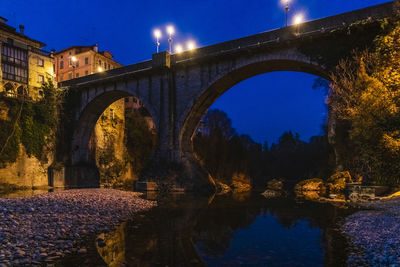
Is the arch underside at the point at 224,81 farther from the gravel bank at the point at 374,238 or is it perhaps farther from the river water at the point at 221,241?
the gravel bank at the point at 374,238

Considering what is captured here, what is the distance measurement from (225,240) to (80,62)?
4963 cm

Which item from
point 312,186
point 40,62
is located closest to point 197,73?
point 312,186

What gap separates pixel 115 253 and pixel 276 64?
61.5ft

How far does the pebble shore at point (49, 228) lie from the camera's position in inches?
231

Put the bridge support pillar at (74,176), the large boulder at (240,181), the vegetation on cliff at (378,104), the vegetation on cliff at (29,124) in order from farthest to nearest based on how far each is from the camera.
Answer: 1. the large boulder at (240,181)
2. the bridge support pillar at (74,176)
3. the vegetation on cliff at (29,124)
4. the vegetation on cliff at (378,104)

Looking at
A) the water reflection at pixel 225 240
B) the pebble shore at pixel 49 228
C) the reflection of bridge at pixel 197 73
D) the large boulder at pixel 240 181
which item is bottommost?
the large boulder at pixel 240 181

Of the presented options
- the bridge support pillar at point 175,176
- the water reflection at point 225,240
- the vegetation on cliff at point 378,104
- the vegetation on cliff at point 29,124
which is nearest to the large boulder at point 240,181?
the bridge support pillar at point 175,176

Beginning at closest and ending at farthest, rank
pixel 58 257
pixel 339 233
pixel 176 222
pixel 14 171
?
pixel 58 257 → pixel 339 233 → pixel 176 222 → pixel 14 171

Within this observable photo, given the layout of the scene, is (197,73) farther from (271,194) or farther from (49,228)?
(49,228)

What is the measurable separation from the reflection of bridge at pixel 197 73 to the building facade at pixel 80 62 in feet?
62.4

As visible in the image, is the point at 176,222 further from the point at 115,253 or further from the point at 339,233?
the point at 339,233

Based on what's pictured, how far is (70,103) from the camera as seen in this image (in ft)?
107

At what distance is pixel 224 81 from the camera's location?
23.3m

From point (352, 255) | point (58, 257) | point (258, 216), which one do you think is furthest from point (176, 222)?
point (352, 255)
